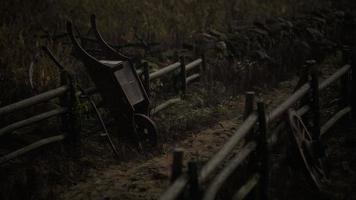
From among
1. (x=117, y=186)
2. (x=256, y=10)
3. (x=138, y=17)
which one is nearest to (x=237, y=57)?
(x=138, y=17)

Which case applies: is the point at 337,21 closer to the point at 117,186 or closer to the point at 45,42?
the point at 45,42

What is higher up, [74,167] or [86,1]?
[86,1]

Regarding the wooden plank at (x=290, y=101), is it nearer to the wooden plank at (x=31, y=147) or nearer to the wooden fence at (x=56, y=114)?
the wooden fence at (x=56, y=114)

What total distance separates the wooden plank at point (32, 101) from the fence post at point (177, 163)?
9.64 feet

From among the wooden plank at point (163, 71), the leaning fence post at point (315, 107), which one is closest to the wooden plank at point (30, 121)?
the wooden plank at point (163, 71)

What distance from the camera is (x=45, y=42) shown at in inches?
372

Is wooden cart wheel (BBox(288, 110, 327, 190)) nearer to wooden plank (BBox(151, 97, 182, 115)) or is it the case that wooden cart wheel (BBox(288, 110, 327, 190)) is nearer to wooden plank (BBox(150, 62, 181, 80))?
wooden plank (BBox(151, 97, 182, 115))

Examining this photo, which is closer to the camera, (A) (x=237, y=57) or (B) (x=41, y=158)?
(B) (x=41, y=158)

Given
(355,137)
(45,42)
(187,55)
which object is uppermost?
(45,42)

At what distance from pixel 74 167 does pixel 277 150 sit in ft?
8.55

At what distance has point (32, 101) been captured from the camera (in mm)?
6164

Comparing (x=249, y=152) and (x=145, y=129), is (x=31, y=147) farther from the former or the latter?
(x=249, y=152)

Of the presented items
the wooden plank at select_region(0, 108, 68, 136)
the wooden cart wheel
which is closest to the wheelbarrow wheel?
the wooden plank at select_region(0, 108, 68, 136)

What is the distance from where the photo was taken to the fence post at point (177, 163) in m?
3.47
